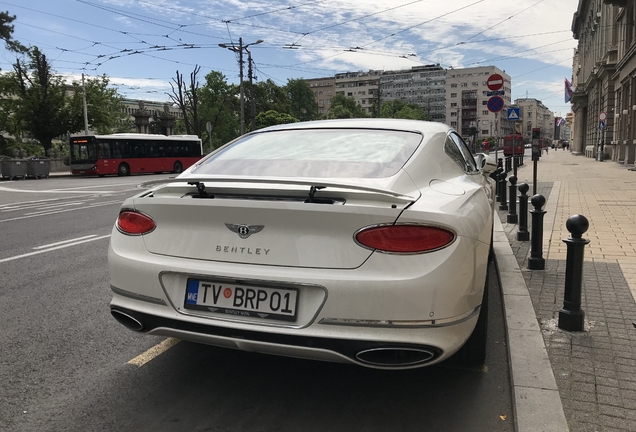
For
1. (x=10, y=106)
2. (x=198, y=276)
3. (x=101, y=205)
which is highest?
(x=10, y=106)

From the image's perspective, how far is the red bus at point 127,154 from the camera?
31.7 metres

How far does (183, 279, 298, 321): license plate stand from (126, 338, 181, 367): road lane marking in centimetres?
100

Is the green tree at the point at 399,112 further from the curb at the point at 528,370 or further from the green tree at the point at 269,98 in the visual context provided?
the curb at the point at 528,370

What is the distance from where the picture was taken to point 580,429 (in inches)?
98.5

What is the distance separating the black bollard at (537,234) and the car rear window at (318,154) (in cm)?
243

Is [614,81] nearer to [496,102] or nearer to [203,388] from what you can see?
[496,102]

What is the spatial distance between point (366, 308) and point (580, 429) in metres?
1.16

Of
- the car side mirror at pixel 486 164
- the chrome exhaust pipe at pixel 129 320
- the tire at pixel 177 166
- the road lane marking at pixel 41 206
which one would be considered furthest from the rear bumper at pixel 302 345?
the tire at pixel 177 166

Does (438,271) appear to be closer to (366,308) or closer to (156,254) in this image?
(366,308)

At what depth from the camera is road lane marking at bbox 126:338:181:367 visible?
3.48m

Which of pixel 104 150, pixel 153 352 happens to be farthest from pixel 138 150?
pixel 153 352

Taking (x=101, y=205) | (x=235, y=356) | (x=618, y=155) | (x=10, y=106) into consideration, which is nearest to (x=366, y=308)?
(x=235, y=356)

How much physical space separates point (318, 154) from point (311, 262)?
100 centimetres

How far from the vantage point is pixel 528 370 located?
10.2 feet
